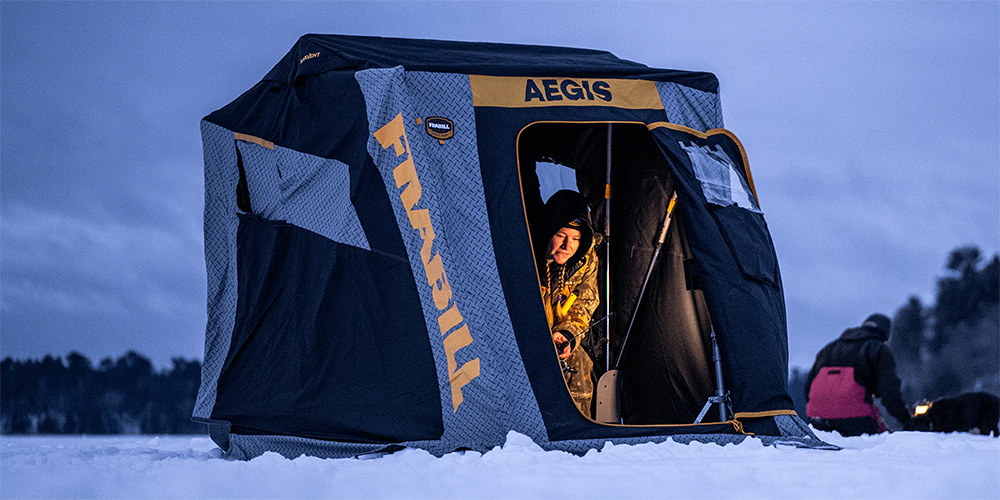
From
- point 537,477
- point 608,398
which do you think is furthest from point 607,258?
point 537,477

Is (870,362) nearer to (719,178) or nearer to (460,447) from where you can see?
(719,178)

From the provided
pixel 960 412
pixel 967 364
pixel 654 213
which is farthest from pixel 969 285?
pixel 654 213

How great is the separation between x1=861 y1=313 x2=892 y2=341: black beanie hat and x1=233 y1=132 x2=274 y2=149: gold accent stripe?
404 cm

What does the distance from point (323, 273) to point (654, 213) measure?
1937 millimetres

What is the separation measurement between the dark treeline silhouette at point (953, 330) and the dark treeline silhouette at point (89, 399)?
75.5 ft

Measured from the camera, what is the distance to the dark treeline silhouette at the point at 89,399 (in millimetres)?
6695

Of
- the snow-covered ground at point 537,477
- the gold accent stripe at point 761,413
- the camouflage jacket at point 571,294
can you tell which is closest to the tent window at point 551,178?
the camouflage jacket at point 571,294

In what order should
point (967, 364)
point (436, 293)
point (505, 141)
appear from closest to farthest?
point (436, 293) < point (505, 141) < point (967, 364)

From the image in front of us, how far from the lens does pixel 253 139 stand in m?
4.43

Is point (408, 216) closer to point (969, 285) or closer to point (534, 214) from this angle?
point (534, 214)

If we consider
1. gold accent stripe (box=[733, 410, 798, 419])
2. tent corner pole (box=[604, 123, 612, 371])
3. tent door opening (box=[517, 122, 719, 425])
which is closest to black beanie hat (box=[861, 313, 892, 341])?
tent door opening (box=[517, 122, 719, 425])

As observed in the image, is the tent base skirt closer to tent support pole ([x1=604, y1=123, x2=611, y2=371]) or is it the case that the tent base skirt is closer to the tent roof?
tent support pole ([x1=604, y1=123, x2=611, y2=371])

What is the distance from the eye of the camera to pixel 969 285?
29.2 m

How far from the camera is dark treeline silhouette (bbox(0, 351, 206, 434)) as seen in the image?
22.0ft
